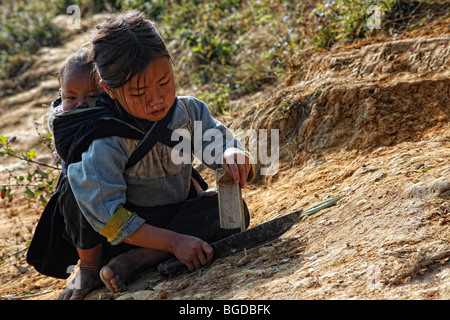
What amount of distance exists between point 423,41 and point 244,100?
1.73 meters

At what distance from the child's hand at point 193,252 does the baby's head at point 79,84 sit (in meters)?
0.88

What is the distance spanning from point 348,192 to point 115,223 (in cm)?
115

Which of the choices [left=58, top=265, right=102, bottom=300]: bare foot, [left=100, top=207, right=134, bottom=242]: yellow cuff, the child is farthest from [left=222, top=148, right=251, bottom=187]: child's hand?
[left=58, top=265, right=102, bottom=300]: bare foot

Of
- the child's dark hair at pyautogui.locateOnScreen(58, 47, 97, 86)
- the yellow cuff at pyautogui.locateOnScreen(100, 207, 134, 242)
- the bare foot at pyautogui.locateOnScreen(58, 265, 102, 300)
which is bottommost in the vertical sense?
the bare foot at pyautogui.locateOnScreen(58, 265, 102, 300)

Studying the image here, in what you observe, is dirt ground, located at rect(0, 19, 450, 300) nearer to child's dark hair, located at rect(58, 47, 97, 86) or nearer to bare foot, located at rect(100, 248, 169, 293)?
bare foot, located at rect(100, 248, 169, 293)

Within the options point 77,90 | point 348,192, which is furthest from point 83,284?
point 348,192

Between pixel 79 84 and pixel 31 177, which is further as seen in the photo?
pixel 31 177

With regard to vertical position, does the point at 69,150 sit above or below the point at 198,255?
above

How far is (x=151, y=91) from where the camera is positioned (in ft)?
7.51

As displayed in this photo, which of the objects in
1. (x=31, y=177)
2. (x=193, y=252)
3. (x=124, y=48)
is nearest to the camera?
(x=124, y=48)

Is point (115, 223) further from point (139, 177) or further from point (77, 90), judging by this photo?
point (77, 90)

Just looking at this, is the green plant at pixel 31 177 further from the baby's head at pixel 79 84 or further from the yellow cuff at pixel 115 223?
the yellow cuff at pixel 115 223

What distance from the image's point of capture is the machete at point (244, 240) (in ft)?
8.03

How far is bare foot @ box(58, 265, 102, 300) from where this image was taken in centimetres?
263
